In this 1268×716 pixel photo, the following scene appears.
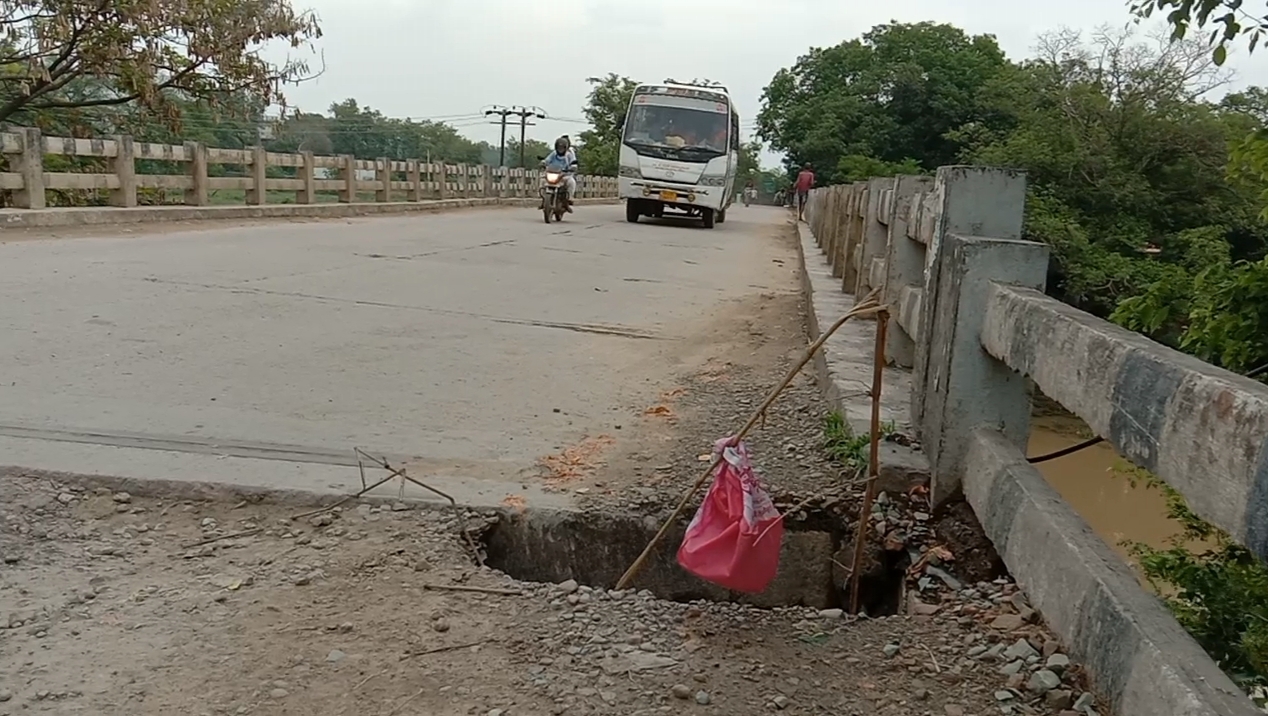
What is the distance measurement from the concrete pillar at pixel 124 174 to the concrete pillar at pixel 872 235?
37.0 feet

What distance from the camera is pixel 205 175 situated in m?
15.4

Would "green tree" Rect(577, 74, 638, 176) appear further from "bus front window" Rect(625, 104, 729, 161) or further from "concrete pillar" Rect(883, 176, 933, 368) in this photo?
"concrete pillar" Rect(883, 176, 933, 368)

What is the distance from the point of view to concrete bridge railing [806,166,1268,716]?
4.70ft

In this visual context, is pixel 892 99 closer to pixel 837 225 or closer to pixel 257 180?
pixel 257 180

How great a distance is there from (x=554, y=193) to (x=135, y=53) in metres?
6.77

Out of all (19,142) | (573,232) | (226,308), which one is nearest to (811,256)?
(573,232)

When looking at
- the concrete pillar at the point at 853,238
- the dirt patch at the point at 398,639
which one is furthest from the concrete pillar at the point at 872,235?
the dirt patch at the point at 398,639

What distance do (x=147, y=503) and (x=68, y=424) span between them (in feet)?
2.78

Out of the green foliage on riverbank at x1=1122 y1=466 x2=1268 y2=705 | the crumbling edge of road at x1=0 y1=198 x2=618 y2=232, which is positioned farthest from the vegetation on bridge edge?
the crumbling edge of road at x1=0 y1=198 x2=618 y2=232

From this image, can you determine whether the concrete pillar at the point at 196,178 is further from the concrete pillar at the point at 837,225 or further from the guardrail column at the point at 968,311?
the guardrail column at the point at 968,311

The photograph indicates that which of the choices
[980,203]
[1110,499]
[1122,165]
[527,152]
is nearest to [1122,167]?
[1122,165]

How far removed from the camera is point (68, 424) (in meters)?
3.48

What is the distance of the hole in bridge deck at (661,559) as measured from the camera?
287cm

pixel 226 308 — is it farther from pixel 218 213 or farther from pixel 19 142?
pixel 218 213
